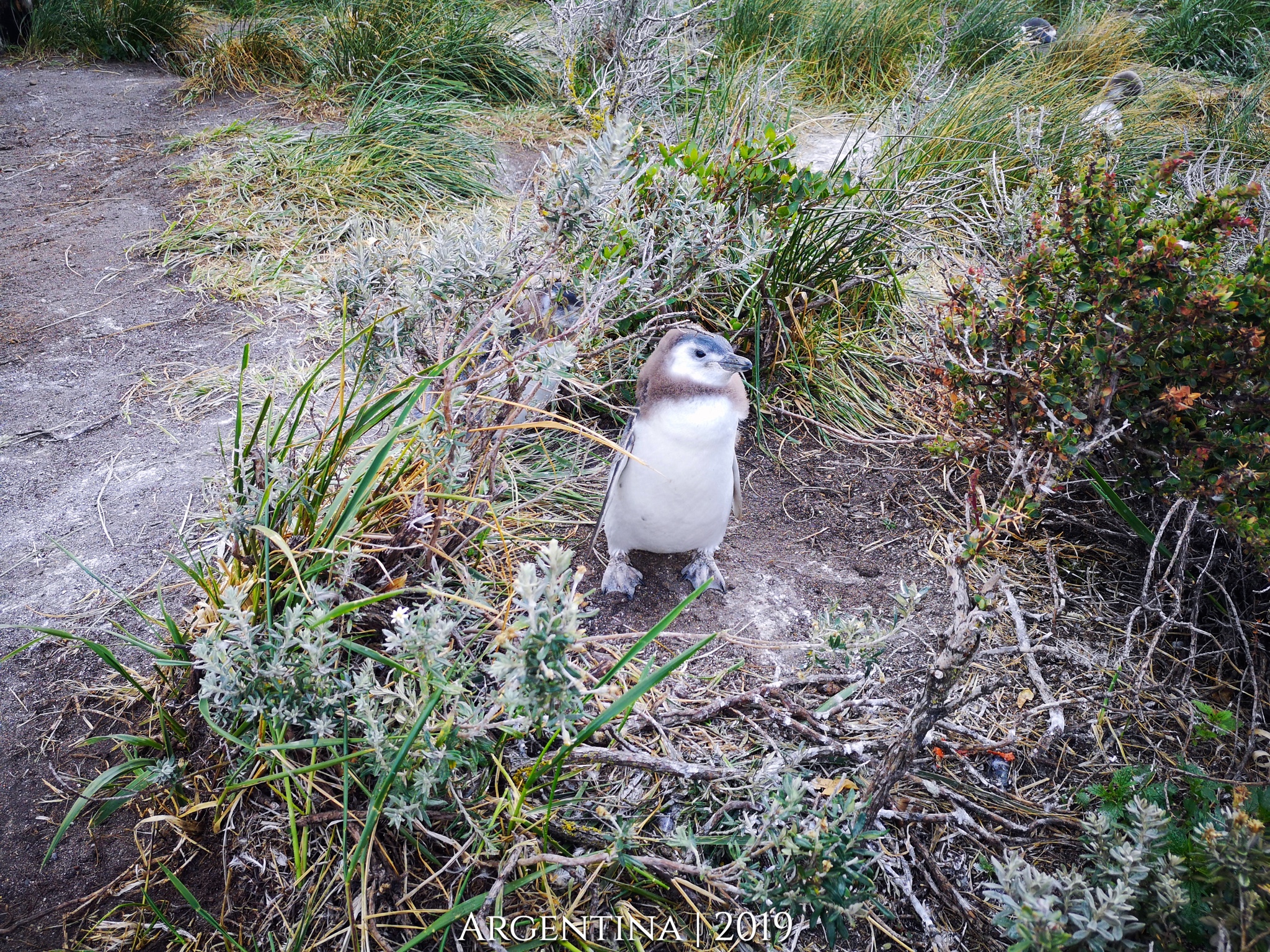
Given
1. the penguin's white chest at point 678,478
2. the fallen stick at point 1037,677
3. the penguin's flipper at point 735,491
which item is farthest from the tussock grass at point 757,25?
the fallen stick at point 1037,677

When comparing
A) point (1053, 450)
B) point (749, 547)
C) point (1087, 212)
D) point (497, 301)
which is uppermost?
point (1087, 212)

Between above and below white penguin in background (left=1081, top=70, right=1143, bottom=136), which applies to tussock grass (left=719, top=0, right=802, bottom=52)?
above

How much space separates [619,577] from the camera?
272cm

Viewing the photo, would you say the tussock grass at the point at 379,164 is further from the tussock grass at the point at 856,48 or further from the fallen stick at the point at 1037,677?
the fallen stick at the point at 1037,677

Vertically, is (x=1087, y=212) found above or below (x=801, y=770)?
above

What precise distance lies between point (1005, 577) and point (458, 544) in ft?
5.83

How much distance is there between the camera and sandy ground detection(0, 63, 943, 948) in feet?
6.62

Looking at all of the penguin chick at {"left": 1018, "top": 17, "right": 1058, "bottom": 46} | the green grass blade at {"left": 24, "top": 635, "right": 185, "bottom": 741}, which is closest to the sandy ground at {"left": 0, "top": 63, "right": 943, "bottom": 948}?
the green grass blade at {"left": 24, "top": 635, "right": 185, "bottom": 741}

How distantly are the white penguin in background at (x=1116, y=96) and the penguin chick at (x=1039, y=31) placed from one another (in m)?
0.95

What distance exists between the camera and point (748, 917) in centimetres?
177

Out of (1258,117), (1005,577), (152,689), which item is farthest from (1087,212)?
(1258,117)

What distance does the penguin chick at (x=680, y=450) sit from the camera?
2402mm

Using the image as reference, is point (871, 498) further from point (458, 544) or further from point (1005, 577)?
point (458, 544)

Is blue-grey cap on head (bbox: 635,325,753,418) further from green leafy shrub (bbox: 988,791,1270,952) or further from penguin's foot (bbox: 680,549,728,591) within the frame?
green leafy shrub (bbox: 988,791,1270,952)
